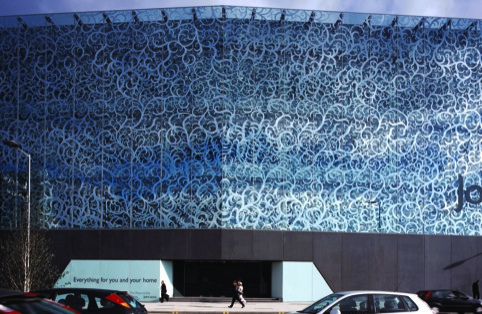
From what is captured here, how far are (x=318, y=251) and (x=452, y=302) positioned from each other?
36.2 feet

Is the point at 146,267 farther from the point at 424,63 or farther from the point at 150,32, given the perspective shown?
the point at 424,63

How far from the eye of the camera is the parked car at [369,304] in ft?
52.9

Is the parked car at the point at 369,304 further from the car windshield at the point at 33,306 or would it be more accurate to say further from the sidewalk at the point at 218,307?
the sidewalk at the point at 218,307

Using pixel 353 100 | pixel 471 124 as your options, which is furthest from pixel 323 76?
pixel 471 124

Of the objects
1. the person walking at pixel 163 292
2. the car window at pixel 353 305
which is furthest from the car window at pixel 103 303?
the person walking at pixel 163 292

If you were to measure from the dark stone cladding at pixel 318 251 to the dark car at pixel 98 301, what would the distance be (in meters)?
26.3

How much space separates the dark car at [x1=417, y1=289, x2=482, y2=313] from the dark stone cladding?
9418 millimetres

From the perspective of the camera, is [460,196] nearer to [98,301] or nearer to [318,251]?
[318,251]

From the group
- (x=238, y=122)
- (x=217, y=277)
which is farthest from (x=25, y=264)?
(x=238, y=122)

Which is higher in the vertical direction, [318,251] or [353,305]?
[318,251]

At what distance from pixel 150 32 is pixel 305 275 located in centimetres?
1705

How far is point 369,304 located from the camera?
53.3 feet

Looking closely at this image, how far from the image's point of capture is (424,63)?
46906 millimetres

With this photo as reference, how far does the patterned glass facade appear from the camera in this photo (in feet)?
146
